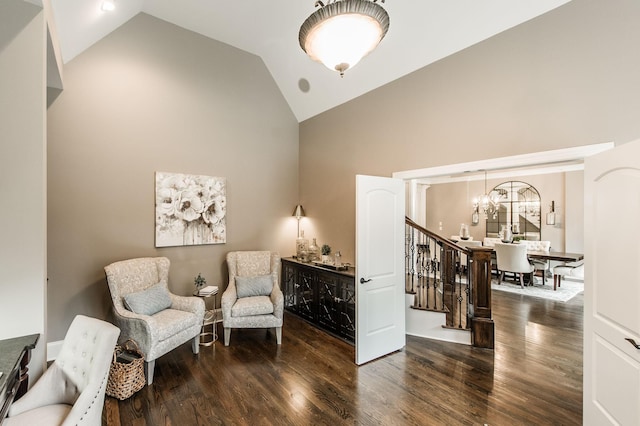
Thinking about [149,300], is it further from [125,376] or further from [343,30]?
[343,30]

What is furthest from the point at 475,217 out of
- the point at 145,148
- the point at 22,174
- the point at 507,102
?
the point at 22,174

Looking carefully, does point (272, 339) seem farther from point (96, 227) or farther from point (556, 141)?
point (556, 141)

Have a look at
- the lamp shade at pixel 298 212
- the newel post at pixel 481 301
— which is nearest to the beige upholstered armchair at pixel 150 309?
the lamp shade at pixel 298 212

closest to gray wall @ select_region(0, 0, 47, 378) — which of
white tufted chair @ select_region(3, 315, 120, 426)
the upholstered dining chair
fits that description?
white tufted chair @ select_region(3, 315, 120, 426)

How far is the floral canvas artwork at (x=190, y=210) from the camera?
3.79 m

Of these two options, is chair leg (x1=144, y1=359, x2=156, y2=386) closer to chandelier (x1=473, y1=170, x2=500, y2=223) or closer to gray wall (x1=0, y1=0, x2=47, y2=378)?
gray wall (x1=0, y1=0, x2=47, y2=378)

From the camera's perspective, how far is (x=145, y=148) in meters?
3.68

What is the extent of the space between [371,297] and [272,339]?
150cm

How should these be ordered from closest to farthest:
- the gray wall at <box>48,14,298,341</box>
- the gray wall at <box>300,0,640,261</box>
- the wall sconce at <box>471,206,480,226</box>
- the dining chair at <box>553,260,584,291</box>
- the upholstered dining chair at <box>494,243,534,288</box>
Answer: the gray wall at <box>300,0,640,261</box>, the gray wall at <box>48,14,298,341</box>, the dining chair at <box>553,260,584,291</box>, the upholstered dining chair at <box>494,243,534,288</box>, the wall sconce at <box>471,206,480,226</box>

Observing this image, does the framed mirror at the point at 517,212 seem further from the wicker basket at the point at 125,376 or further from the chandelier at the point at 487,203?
the wicker basket at the point at 125,376

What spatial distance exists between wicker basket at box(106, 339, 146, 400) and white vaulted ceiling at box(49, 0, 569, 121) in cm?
306

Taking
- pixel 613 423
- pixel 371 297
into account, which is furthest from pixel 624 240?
pixel 371 297

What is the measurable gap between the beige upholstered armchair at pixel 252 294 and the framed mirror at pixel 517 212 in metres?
7.10

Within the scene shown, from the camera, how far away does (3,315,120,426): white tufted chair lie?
1.49m
